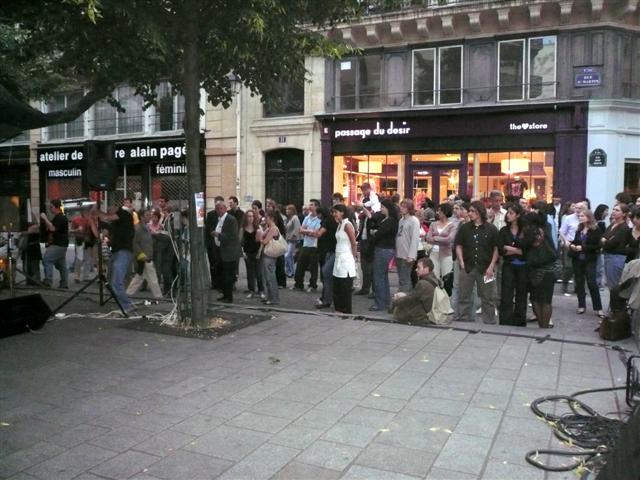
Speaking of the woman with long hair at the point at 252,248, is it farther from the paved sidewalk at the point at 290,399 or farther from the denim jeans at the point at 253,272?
the paved sidewalk at the point at 290,399

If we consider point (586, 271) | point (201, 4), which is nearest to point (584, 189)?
point (586, 271)

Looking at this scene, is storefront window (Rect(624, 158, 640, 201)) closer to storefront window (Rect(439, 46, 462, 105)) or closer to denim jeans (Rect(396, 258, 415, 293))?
storefront window (Rect(439, 46, 462, 105))

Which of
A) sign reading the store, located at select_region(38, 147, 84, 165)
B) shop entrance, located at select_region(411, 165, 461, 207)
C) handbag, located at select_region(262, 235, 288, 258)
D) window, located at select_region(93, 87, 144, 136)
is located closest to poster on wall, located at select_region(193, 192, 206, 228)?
handbag, located at select_region(262, 235, 288, 258)

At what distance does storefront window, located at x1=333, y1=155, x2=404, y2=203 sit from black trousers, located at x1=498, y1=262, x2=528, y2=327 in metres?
10.7

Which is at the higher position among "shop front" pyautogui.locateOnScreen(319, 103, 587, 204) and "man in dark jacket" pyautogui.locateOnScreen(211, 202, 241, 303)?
"shop front" pyautogui.locateOnScreen(319, 103, 587, 204)

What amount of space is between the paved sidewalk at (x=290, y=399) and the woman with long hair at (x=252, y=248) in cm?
315

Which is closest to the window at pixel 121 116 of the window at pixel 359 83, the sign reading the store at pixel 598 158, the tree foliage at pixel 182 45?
the window at pixel 359 83

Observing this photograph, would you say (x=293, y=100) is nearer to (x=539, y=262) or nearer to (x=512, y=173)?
(x=512, y=173)

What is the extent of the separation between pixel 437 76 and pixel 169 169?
1059 cm

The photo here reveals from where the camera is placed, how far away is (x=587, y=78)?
1650cm

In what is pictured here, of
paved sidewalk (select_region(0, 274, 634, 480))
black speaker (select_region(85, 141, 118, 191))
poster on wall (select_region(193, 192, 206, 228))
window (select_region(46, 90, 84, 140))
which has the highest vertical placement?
window (select_region(46, 90, 84, 140))

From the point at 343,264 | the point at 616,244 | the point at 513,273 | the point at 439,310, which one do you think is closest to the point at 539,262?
the point at 513,273

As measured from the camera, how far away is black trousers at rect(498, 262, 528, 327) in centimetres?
856

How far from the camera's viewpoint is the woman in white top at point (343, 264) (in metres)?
9.30
